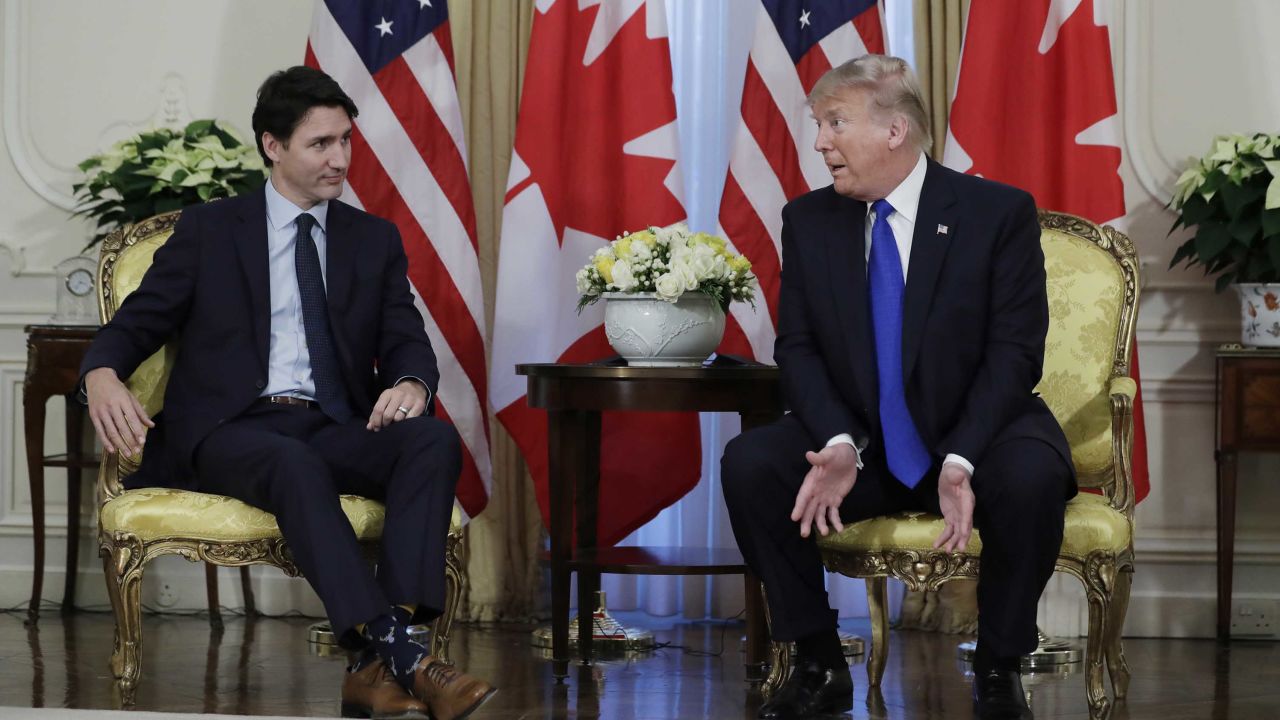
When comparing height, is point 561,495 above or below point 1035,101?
below

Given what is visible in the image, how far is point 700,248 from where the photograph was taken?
352cm

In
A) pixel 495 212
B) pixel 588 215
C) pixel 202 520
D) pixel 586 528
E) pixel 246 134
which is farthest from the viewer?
pixel 246 134

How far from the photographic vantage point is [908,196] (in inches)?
120

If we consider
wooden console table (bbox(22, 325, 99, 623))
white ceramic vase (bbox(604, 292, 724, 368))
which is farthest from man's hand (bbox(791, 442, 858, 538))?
wooden console table (bbox(22, 325, 99, 623))

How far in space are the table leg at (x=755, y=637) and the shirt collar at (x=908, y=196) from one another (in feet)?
3.46

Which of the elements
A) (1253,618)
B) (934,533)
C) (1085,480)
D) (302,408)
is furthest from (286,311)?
(1253,618)

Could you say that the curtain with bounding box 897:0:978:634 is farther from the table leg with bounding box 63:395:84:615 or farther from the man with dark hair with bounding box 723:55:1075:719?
the table leg with bounding box 63:395:84:615

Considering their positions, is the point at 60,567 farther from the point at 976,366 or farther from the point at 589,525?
the point at 976,366

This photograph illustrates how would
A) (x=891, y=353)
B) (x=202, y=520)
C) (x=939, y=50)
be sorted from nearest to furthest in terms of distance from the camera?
(x=202, y=520) → (x=891, y=353) → (x=939, y=50)

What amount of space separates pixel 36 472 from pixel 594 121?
82.6 inches

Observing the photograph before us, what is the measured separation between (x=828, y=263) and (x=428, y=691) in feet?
4.14

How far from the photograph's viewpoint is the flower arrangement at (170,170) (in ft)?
13.5

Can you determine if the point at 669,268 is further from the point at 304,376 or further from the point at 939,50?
the point at 939,50

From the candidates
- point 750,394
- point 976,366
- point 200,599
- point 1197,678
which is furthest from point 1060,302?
point 200,599
